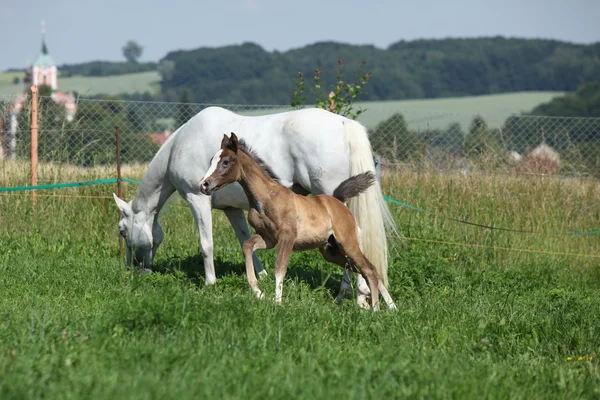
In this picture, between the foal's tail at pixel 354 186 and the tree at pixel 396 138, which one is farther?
the tree at pixel 396 138

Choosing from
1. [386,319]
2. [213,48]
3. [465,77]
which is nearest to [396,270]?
[386,319]

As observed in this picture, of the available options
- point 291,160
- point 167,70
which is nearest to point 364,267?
point 291,160

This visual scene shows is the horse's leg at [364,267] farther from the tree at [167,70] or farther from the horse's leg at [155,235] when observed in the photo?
the tree at [167,70]

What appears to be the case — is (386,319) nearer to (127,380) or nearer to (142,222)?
(127,380)

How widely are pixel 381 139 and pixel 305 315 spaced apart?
27.6ft

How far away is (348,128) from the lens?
8.35 m

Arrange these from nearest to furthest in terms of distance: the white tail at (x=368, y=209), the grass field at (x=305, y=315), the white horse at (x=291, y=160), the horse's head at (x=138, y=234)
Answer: the grass field at (x=305, y=315), the white tail at (x=368, y=209), the white horse at (x=291, y=160), the horse's head at (x=138, y=234)

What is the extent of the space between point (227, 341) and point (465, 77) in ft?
390

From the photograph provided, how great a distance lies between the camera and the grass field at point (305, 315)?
14.7 feet

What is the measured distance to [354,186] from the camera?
7.78m

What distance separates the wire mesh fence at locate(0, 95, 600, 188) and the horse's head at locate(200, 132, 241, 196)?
218 inches

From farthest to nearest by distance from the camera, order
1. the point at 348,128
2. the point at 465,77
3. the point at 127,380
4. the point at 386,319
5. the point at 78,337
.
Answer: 1. the point at 465,77
2. the point at 348,128
3. the point at 386,319
4. the point at 78,337
5. the point at 127,380

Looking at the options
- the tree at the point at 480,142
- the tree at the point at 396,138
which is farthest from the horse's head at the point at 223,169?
the tree at the point at 480,142

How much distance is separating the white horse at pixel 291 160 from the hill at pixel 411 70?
84899mm
